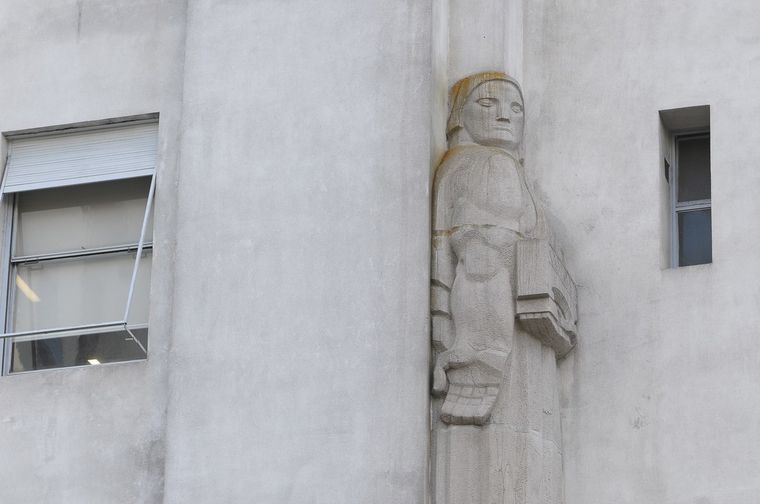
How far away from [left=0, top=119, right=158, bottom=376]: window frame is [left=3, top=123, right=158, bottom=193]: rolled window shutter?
1.8 inches

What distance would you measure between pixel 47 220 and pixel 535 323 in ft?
14.0

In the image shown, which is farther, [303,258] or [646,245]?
[646,245]

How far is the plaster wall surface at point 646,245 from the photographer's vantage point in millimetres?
13898

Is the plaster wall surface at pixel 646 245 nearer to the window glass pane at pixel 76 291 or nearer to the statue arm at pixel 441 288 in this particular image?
the statue arm at pixel 441 288

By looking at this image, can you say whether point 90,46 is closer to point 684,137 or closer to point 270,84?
point 270,84

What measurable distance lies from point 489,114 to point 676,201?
59.9 inches

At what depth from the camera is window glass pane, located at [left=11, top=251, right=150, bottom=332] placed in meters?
15.6

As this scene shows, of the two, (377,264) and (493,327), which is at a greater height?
(377,264)

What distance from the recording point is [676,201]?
49.2 ft

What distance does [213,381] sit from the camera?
46.9 feet

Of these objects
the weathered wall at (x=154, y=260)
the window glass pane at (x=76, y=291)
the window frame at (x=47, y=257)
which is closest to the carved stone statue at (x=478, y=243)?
the weathered wall at (x=154, y=260)

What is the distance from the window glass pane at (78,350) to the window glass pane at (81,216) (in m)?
0.76

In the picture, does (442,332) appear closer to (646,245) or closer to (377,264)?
(377,264)

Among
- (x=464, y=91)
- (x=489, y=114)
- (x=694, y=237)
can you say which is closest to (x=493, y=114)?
(x=489, y=114)
